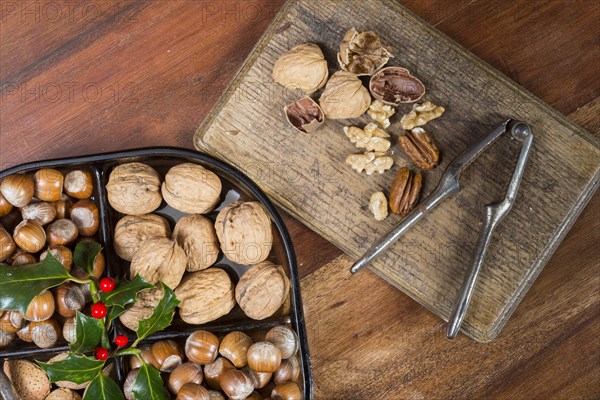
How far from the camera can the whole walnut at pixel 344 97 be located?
1.21 meters

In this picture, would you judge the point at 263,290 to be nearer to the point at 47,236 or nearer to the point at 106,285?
the point at 106,285

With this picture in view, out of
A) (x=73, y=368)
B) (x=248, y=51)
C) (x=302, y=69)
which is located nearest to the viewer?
(x=73, y=368)

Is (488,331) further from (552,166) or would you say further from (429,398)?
(552,166)

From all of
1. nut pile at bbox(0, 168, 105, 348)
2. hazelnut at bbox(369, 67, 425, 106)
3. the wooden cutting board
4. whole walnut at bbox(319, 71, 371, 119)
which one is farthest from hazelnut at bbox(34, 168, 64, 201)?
A: hazelnut at bbox(369, 67, 425, 106)

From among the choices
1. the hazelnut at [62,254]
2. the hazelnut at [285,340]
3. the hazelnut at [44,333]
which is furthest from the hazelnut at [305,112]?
the hazelnut at [44,333]

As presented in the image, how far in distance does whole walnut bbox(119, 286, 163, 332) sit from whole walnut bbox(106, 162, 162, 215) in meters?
0.16

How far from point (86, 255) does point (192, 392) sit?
31cm

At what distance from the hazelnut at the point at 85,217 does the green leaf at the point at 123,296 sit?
0.17m

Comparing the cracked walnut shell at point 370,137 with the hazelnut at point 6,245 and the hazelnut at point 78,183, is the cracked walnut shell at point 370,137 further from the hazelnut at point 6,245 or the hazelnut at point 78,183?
the hazelnut at point 6,245

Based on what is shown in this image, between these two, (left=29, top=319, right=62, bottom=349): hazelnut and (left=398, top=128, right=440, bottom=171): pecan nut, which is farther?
(left=398, top=128, right=440, bottom=171): pecan nut

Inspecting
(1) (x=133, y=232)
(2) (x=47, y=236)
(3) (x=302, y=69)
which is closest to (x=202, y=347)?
(1) (x=133, y=232)

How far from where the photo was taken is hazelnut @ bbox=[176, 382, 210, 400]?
106cm

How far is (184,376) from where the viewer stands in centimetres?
111

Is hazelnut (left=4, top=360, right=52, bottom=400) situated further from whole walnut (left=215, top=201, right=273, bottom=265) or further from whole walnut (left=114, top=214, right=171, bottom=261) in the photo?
whole walnut (left=215, top=201, right=273, bottom=265)
